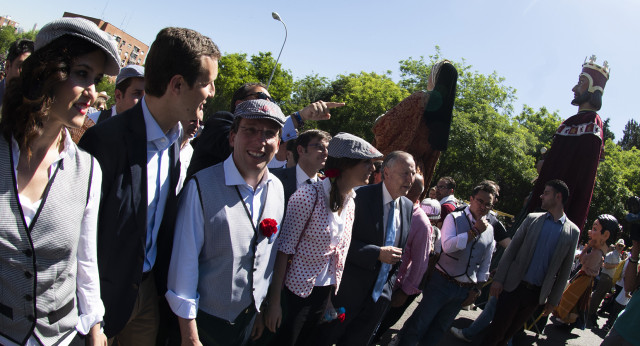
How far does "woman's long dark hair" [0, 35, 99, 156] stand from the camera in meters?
1.34

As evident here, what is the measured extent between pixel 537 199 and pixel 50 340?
614 centimetres

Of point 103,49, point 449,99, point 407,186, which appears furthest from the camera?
point 449,99

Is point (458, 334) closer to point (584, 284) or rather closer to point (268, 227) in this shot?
point (584, 284)

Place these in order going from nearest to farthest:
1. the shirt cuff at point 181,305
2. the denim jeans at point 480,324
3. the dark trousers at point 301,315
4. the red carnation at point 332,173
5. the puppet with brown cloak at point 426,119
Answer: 1. the shirt cuff at point 181,305
2. the dark trousers at point 301,315
3. the red carnation at point 332,173
4. the puppet with brown cloak at point 426,119
5. the denim jeans at point 480,324

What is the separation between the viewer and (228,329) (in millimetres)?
2201

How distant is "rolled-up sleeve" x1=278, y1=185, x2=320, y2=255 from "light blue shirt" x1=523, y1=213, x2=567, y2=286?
339cm

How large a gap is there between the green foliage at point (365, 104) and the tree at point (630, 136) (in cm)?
4516

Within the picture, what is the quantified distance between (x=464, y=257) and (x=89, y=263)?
399cm

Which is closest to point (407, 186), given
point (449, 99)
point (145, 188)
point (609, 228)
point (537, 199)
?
point (449, 99)

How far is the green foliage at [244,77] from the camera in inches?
1464

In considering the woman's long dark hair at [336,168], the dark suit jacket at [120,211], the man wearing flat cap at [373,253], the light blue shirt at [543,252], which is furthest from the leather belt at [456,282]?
the dark suit jacket at [120,211]

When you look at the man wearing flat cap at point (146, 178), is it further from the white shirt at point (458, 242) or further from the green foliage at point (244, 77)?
the green foliage at point (244, 77)

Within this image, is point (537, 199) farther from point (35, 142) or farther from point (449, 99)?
point (35, 142)

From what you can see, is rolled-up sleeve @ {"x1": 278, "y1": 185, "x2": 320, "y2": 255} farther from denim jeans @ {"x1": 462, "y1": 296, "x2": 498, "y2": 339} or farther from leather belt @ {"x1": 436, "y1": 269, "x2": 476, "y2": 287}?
denim jeans @ {"x1": 462, "y1": 296, "x2": 498, "y2": 339}
